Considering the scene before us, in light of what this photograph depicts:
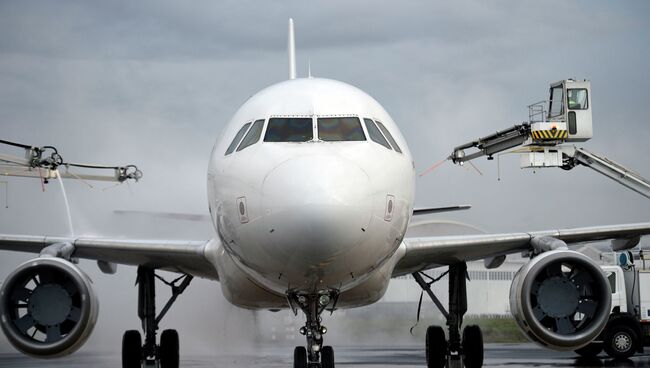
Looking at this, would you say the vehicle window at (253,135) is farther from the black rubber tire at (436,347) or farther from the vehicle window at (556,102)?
the vehicle window at (556,102)

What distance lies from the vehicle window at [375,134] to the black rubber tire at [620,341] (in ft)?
54.1

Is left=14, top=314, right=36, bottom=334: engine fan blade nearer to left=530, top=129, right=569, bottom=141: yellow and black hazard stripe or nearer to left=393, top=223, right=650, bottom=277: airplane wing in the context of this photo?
left=393, top=223, right=650, bottom=277: airplane wing

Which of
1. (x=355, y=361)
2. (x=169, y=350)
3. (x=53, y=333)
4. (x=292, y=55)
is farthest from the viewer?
(x=355, y=361)

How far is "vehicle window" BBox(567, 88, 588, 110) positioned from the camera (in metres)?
36.5

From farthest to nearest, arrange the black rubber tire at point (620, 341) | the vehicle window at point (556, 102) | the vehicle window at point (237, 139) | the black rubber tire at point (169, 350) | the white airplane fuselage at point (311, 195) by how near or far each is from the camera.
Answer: the vehicle window at point (556, 102) → the black rubber tire at point (620, 341) → the black rubber tire at point (169, 350) → the vehicle window at point (237, 139) → the white airplane fuselage at point (311, 195)

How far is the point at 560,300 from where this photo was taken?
1566cm

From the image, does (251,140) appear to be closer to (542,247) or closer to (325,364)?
(325,364)

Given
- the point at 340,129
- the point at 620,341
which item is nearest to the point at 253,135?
the point at 340,129

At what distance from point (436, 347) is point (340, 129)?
329 inches

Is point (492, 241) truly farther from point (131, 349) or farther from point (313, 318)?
point (131, 349)

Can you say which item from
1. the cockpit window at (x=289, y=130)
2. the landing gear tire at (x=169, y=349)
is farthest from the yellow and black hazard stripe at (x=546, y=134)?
the cockpit window at (x=289, y=130)

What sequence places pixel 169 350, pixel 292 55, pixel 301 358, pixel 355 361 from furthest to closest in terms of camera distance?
1. pixel 355 361
2. pixel 292 55
3. pixel 169 350
4. pixel 301 358

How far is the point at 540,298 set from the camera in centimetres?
1570

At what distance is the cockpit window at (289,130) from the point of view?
42.2ft
